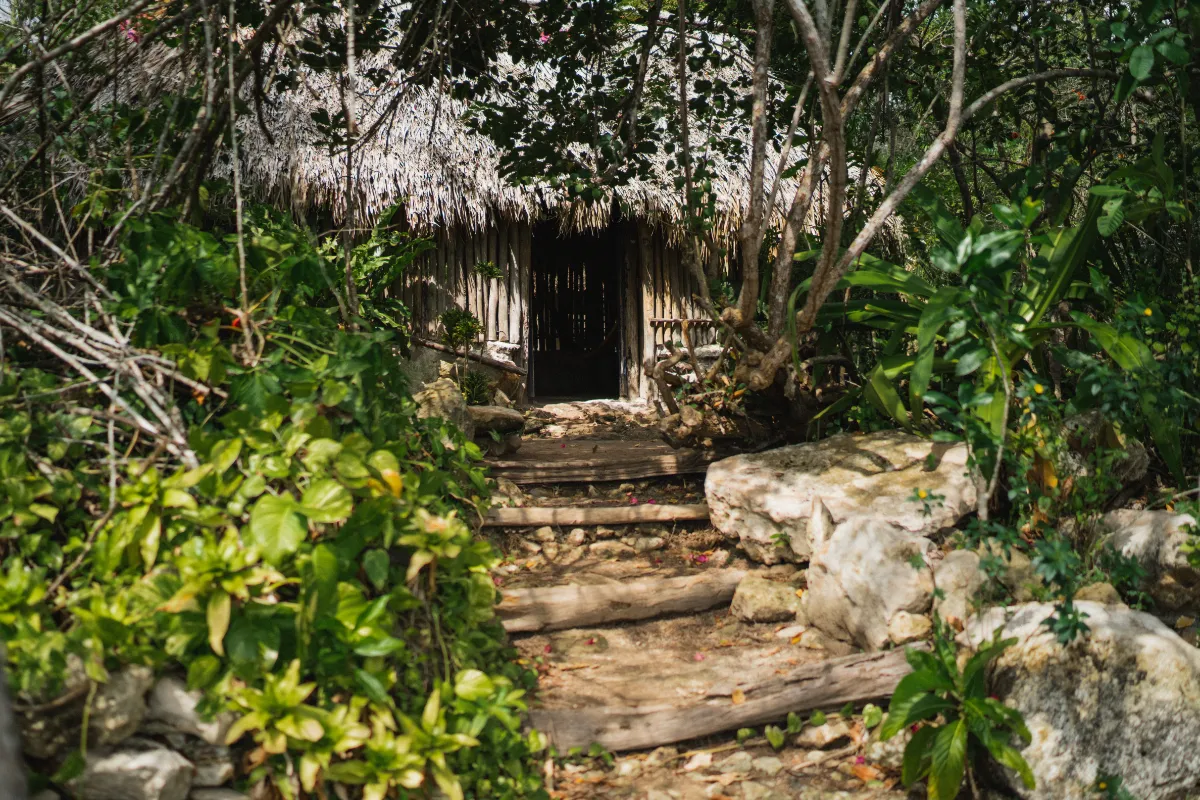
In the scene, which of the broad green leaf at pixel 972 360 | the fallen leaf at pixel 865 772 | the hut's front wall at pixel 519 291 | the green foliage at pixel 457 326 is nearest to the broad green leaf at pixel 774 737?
the fallen leaf at pixel 865 772

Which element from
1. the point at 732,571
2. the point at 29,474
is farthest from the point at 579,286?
the point at 29,474

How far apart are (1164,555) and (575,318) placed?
978cm

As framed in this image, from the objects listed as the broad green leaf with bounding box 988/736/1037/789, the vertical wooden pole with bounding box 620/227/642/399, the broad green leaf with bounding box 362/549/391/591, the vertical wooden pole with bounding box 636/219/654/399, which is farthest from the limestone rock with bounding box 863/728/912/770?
the vertical wooden pole with bounding box 620/227/642/399

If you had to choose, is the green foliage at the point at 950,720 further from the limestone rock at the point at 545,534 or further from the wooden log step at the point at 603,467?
the wooden log step at the point at 603,467

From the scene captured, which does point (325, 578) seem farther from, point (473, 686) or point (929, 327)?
point (929, 327)

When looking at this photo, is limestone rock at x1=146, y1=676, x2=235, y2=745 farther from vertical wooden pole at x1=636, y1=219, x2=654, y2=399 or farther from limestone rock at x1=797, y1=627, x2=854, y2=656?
vertical wooden pole at x1=636, y1=219, x2=654, y2=399

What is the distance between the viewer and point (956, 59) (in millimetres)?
3246

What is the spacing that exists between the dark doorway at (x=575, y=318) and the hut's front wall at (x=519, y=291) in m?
2.40

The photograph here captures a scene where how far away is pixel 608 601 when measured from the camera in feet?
12.4

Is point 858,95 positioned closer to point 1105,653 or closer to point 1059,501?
point 1059,501

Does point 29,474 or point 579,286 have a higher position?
point 579,286

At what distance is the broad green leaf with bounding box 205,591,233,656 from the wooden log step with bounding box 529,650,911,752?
1299 mm

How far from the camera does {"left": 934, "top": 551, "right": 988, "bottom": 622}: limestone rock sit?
3.17 m

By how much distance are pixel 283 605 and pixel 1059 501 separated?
2.77 metres
